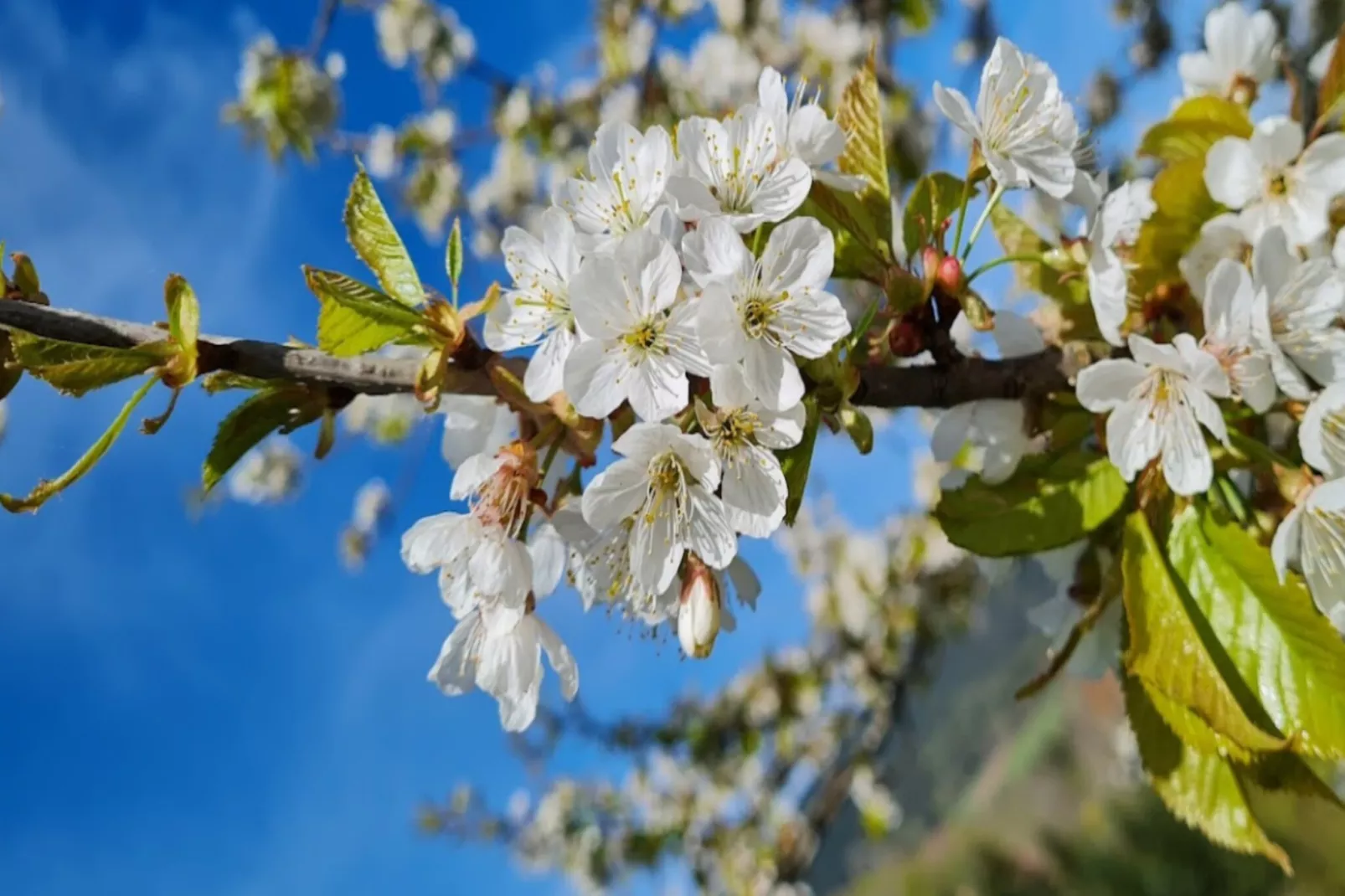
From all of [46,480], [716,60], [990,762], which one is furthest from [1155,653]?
[990,762]

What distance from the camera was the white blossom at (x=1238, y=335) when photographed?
71cm

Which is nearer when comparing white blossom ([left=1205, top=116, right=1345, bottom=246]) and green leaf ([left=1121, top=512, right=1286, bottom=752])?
green leaf ([left=1121, top=512, right=1286, bottom=752])

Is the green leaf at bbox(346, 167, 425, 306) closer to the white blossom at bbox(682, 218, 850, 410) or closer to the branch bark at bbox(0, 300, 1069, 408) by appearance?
the branch bark at bbox(0, 300, 1069, 408)

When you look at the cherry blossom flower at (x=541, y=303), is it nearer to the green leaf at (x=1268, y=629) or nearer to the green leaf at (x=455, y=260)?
the green leaf at (x=455, y=260)

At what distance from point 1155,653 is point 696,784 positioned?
4.43 m

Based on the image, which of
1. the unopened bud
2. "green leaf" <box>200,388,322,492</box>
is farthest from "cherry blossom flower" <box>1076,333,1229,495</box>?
"green leaf" <box>200,388,322,492</box>

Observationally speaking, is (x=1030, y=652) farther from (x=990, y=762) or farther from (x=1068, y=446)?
(x=1068, y=446)

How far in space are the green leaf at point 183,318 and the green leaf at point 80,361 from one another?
1 centimetres

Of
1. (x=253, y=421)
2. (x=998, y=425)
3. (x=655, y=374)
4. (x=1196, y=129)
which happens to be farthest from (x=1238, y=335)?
(x=253, y=421)

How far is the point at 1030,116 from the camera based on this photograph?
0.83 metres

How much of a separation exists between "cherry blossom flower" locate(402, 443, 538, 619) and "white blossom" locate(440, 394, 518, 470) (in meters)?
0.11

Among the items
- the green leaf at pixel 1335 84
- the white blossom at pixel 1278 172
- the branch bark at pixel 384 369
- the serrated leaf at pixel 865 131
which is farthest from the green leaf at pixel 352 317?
the green leaf at pixel 1335 84

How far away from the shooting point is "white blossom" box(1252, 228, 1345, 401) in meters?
0.72

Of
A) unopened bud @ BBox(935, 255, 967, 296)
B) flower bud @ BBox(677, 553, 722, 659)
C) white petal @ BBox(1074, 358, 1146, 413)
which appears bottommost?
flower bud @ BBox(677, 553, 722, 659)
